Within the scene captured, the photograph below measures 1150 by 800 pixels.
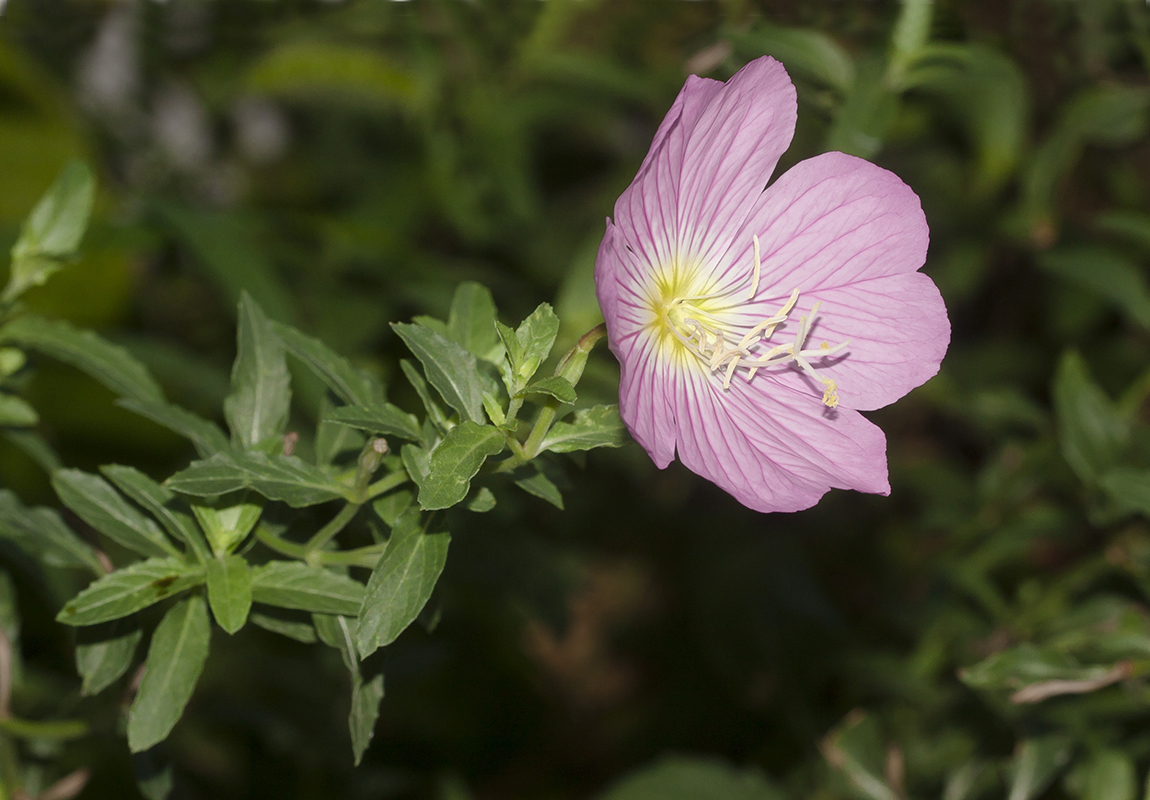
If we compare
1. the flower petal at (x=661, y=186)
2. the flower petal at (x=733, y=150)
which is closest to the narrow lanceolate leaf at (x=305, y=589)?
the flower petal at (x=661, y=186)

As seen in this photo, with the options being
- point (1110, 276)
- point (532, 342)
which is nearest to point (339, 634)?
point (532, 342)

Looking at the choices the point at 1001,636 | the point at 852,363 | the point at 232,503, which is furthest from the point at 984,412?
the point at 232,503

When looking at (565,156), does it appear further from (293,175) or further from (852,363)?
(852,363)

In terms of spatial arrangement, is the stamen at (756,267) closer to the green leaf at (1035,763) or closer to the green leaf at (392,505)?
the green leaf at (392,505)

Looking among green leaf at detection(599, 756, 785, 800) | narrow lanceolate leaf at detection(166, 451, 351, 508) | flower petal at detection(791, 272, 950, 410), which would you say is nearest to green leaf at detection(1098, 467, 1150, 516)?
flower petal at detection(791, 272, 950, 410)

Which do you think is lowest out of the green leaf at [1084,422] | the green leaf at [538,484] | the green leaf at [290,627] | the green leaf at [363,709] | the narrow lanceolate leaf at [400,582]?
the green leaf at [1084,422]

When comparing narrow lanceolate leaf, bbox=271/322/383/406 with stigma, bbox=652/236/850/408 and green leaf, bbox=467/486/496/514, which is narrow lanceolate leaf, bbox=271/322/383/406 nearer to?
green leaf, bbox=467/486/496/514
